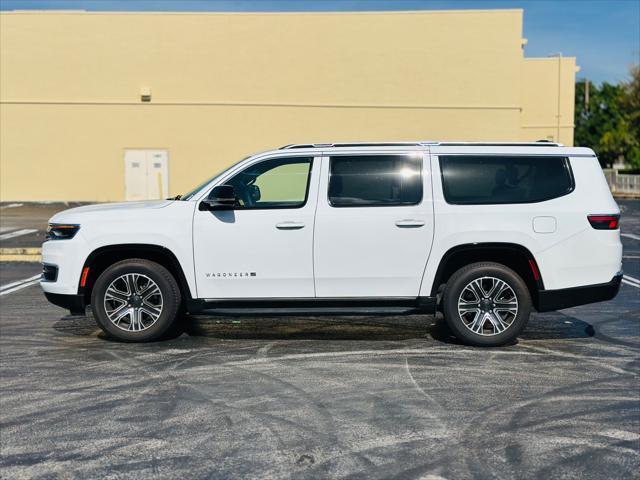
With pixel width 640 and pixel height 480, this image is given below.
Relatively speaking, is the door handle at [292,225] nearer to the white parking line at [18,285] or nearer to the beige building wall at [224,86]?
the white parking line at [18,285]

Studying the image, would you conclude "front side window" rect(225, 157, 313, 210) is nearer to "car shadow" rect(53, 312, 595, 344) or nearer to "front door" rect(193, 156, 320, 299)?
"front door" rect(193, 156, 320, 299)

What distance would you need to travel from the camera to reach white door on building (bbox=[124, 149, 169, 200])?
119ft

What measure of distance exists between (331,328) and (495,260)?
201 cm

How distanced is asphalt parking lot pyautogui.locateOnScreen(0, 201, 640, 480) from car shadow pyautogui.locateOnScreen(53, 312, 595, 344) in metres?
0.05

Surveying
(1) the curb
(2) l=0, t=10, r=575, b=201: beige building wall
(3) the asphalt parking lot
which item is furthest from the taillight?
(2) l=0, t=10, r=575, b=201: beige building wall

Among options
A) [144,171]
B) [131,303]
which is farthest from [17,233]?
[144,171]

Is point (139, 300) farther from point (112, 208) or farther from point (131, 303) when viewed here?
point (112, 208)

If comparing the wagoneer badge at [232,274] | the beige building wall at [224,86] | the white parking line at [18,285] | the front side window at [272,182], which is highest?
the beige building wall at [224,86]

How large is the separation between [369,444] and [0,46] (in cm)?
3510

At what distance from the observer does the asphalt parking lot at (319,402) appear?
15.9ft

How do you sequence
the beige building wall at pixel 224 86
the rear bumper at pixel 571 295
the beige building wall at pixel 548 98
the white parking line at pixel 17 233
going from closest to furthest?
the rear bumper at pixel 571 295 < the white parking line at pixel 17 233 < the beige building wall at pixel 224 86 < the beige building wall at pixel 548 98

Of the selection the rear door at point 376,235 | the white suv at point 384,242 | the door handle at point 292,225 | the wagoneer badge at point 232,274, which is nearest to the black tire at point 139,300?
the white suv at point 384,242

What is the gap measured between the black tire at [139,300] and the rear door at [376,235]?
146 cm

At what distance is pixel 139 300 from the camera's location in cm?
821
